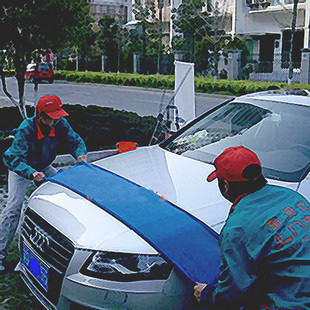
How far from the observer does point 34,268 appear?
3.43 m

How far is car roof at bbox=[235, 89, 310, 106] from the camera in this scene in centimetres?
451

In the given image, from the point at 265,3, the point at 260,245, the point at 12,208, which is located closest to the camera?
the point at 260,245

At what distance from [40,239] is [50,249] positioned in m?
Answer: 0.19

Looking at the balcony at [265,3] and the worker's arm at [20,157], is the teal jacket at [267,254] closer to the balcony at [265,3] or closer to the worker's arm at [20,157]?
the worker's arm at [20,157]

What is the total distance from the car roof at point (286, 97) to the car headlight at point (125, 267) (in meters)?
2.27

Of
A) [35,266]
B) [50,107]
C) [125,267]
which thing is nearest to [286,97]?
[50,107]

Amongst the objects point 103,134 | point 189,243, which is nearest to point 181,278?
point 189,243

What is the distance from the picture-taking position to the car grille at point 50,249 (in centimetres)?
304

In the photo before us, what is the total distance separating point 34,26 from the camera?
10.4 m

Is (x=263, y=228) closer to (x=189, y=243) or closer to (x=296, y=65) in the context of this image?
(x=189, y=243)

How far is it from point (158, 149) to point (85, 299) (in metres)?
1.99

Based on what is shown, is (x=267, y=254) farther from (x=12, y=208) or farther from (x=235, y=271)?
(x=12, y=208)

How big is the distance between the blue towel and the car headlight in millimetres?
72

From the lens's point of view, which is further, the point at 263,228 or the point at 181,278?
the point at 181,278
